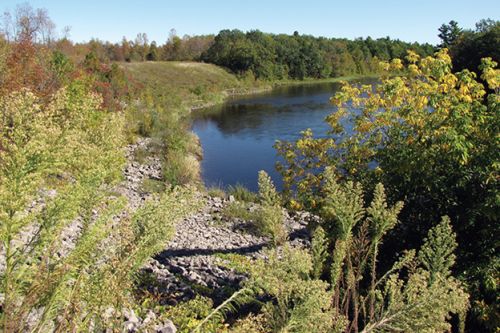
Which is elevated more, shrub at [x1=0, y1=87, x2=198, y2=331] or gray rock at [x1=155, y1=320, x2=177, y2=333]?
shrub at [x1=0, y1=87, x2=198, y2=331]

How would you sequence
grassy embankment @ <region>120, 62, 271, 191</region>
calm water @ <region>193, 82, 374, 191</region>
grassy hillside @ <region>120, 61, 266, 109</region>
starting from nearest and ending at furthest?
grassy embankment @ <region>120, 62, 271, 191</region>
calm water @ <region>193, 82, 374, 191</region>
grassy hillside @ <region>120, 61, 266, 109</region>

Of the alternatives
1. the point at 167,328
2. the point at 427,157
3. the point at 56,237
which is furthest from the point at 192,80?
the point at 56,237

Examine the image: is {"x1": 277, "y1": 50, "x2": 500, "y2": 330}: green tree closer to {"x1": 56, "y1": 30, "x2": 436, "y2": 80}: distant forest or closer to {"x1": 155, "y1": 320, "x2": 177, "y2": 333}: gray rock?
{"x1": 155, "y1": 320, "x2": 177, "y2": 333}: gray rock

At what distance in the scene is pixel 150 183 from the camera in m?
16.3

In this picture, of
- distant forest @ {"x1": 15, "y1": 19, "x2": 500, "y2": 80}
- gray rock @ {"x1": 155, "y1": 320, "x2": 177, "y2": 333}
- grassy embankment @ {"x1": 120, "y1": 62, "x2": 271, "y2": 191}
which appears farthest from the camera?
distant forest @ {"x1": 15, "y1": 19, "x2": 500, "y2": 80}

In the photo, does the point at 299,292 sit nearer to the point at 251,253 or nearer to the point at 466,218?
the point at 466,218

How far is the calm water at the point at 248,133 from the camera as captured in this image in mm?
22141

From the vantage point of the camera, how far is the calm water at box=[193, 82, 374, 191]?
22.1 m

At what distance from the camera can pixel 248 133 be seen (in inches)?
1288

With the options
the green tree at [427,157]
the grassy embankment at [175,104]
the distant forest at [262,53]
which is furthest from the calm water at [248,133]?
the distant forest at [262,53]

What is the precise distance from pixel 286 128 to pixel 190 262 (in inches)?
934

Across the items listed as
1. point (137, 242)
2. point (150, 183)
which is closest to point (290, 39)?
point (150, 183)

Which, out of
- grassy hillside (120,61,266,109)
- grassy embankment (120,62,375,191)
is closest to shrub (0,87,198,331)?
grassy embankment (120,62,375,191)

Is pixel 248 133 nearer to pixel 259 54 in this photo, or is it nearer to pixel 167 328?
pixel 167 328
